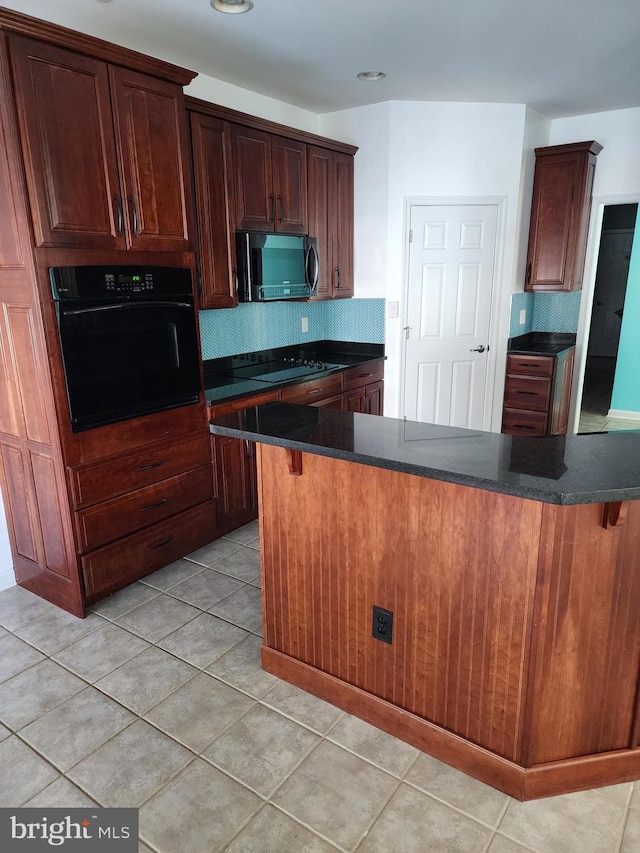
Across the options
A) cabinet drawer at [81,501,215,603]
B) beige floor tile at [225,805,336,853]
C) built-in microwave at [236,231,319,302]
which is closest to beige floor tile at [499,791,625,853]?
beige floor tile at [225,805,336,853]

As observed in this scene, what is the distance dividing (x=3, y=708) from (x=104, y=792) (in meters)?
0.64

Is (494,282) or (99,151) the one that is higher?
(99,151)

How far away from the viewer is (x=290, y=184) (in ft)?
12.5

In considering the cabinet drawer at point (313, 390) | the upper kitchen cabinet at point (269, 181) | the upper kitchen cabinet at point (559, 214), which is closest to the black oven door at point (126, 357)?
the cabinet drawer at point (313, 390)

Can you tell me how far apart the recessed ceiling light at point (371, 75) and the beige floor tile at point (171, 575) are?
3.10 metres

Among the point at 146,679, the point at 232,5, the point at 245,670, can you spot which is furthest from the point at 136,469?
the point at 232,5

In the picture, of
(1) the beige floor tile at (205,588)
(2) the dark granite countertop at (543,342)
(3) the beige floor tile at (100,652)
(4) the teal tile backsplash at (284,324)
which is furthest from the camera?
(2) the dark granite countertop at (543,342)

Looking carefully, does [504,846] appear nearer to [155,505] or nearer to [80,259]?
[155,505]

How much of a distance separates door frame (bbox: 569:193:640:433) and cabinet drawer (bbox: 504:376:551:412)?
87cm

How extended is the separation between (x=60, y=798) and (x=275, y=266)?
2914mm

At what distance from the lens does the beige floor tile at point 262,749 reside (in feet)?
5.98

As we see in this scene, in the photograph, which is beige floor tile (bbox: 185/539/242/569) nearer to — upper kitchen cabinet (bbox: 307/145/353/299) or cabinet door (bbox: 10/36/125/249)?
cabinet door (bbox: 10/36/125/249)

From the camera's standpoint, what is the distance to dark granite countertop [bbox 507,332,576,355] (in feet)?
15.9

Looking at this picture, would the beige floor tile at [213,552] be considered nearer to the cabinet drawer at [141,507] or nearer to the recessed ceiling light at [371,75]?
the cabinet drawer at [141,507]
